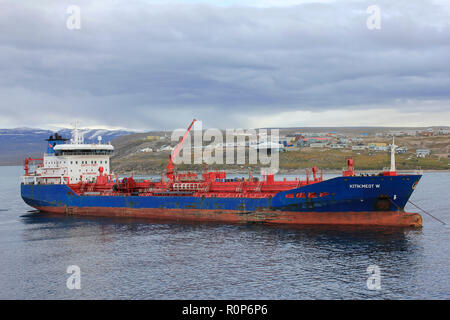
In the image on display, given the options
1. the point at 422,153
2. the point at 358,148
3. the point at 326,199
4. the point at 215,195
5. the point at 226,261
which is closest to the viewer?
the point at 226,261

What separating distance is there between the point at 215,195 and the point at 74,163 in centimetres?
2150

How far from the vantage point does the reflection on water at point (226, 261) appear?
24516mm

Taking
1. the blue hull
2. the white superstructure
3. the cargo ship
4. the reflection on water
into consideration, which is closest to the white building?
the cargo ship

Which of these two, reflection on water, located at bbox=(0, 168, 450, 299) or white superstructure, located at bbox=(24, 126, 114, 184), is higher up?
white superstructure, located at bbox=(24, 126, 114, 184)

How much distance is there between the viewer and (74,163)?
55.5m

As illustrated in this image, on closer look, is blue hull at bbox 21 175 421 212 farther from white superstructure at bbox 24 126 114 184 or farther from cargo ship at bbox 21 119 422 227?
white superstructure at bbox 24 126 114 184

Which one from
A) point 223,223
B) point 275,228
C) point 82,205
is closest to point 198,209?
point 223,223

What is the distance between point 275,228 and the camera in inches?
1553

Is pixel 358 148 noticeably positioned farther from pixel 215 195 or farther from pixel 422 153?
pixel 215 195

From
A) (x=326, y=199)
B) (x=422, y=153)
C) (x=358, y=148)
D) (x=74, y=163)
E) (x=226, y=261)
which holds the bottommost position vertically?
(x=226, y=261)

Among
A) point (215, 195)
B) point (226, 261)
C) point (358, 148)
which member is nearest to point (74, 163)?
point (215, 195)

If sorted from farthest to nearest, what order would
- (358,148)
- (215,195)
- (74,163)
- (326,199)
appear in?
(358,148) → (74,163) → (215,195) → (326,199)

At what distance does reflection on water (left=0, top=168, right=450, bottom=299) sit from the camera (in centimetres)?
2452

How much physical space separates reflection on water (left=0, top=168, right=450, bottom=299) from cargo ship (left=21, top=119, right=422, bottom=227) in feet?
4.55
